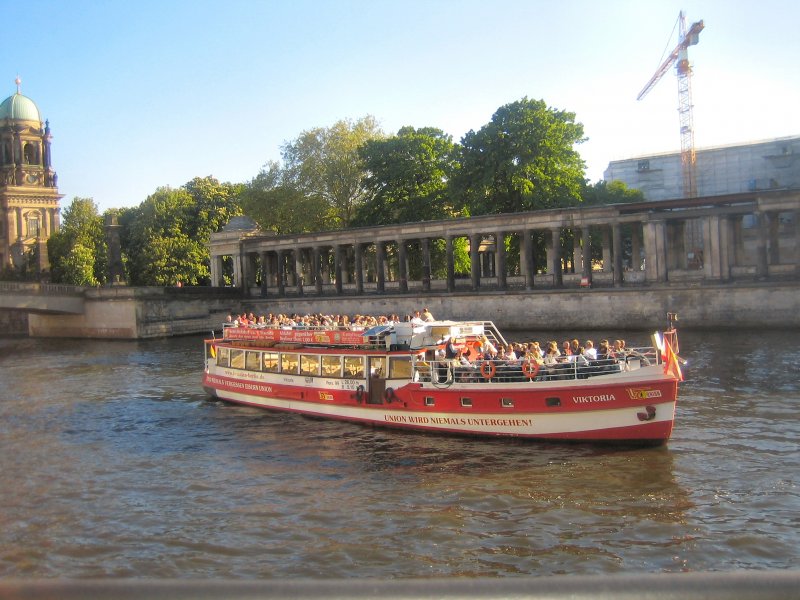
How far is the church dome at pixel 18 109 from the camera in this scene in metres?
120

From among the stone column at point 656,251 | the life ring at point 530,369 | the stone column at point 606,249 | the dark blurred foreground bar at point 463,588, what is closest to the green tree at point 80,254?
the stone column at point 606,249

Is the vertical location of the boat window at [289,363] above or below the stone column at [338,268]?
below

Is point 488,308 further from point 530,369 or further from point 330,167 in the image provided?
point 530,369

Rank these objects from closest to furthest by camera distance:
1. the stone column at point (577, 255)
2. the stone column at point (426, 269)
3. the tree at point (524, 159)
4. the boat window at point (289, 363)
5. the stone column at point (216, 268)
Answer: the boat window at point (289, 363) < the tree at point (524, 159) < the stone column at point (577, 255) < the stone column at point (426, 269) < the stone column at point (216, 268)

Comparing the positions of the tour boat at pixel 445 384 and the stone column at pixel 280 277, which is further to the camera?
the stone column at pixel 280 277

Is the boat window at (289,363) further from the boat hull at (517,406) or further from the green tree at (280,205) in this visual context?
the green tree at (280,205)

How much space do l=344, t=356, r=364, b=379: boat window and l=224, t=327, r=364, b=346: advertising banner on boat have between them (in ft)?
2.22

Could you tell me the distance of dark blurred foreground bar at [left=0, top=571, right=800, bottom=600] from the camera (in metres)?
2.01

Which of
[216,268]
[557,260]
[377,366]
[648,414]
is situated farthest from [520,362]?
[216,268]

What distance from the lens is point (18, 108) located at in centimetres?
12025

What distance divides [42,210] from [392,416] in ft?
364

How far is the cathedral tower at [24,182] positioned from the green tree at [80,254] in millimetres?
7995

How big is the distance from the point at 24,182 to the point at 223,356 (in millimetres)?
99509

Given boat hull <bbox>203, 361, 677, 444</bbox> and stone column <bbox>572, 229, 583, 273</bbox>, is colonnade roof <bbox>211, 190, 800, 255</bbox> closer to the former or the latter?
stone column <bbox>572, 229, 583, 273</bbox>
